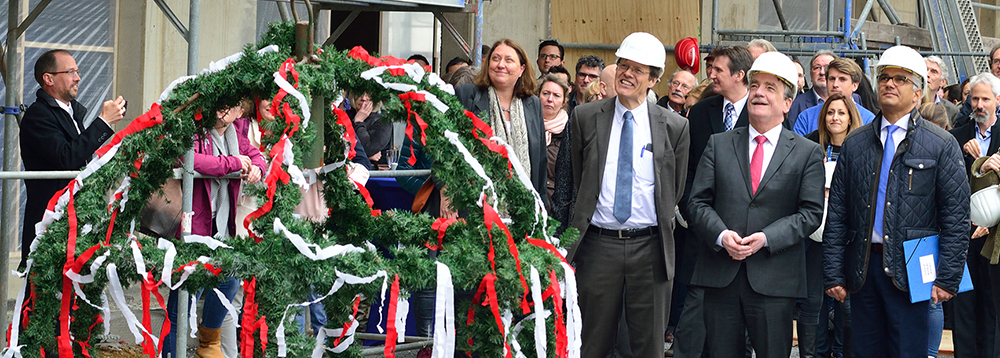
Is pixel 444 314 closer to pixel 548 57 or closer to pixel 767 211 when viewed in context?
pixel 767 211

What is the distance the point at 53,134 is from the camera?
16.1 feet

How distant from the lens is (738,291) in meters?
4.77

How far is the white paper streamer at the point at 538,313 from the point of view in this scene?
2.57 metres

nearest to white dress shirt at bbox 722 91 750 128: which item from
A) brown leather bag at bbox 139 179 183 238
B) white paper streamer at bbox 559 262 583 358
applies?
brown leather bag at bbox 139 179 183 238

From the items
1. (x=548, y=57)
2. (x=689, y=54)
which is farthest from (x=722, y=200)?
(x=689, y=54)

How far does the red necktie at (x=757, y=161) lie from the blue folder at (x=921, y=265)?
0.71 m

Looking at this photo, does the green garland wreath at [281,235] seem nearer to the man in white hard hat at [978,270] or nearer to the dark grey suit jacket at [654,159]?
the dark grey suit jacket at [654,159]

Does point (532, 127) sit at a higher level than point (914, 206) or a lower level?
higher

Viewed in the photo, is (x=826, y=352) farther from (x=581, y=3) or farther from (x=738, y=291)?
(x=581, y=3)

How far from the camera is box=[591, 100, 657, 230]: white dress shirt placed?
4.75m

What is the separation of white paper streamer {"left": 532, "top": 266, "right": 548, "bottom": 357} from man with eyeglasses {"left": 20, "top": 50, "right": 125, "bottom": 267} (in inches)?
116

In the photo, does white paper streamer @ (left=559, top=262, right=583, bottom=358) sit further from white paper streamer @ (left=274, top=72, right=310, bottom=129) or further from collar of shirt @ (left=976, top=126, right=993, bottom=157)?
collar of shirt @ (left=976, top=126, right=993, bottom=157)

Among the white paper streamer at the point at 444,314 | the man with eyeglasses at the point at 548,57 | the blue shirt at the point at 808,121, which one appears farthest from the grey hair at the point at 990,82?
the white paper streamer at the point at 444,314

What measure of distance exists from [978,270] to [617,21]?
6743 millimetres
